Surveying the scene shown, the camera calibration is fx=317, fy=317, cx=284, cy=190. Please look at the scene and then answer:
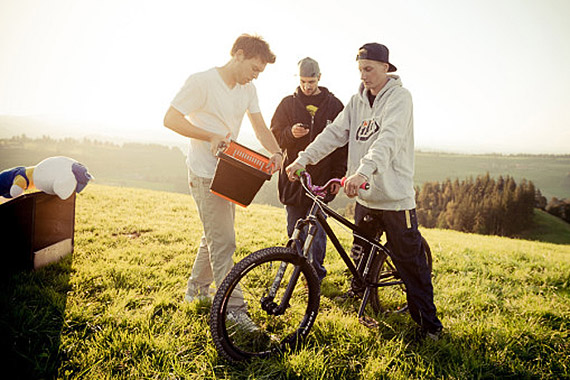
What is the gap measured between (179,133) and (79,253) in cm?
370

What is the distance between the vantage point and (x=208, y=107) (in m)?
3.08

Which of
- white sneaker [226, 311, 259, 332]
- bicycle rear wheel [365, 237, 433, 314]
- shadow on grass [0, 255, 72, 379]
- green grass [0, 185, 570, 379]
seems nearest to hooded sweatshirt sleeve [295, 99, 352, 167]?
bicycle rear wheel [365, 237, 433, 314]

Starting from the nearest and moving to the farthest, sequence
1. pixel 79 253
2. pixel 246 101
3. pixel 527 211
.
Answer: pixel 246 101 < pixel 79 253 < pixel 527 211

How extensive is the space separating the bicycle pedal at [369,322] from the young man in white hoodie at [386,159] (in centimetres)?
43

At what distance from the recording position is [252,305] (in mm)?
3545

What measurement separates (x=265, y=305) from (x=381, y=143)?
5.62 feet

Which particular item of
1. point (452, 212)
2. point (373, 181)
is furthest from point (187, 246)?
point (452, 212)

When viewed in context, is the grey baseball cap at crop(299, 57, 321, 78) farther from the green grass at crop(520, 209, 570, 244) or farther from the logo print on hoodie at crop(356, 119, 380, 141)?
the green grass at crop(520, 209, 570, 244)

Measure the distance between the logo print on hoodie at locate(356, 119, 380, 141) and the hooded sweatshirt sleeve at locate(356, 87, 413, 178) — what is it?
76 millimetres

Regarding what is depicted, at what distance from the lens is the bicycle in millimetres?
2578

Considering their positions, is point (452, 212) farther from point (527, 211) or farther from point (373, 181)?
point (373, 181)

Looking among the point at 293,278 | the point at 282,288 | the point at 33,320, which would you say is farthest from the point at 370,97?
the point at 33,320

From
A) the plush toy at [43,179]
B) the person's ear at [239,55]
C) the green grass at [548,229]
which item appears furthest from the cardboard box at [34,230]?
the green grass at [548,229]

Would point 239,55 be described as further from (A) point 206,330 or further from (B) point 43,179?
(B) point 43,179
